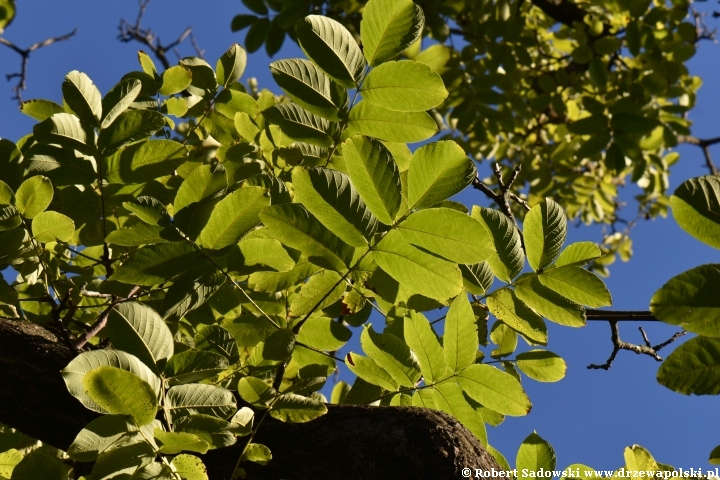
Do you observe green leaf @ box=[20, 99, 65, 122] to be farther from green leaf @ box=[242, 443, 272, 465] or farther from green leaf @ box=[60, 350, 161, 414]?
green leaf @ box=[242, 443, 272, 465]

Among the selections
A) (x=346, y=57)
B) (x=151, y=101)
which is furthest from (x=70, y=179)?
(x=346, y=57)

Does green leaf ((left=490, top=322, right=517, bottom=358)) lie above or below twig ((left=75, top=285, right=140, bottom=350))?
above

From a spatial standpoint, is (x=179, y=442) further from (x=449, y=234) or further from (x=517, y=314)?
(x=517, y=314)

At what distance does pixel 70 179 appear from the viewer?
1.48 metres

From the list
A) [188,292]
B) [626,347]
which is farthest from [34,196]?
[626,347]

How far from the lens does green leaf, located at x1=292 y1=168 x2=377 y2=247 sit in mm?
1117

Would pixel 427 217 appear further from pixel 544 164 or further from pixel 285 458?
pixel 544 164

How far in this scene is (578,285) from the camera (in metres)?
1.31

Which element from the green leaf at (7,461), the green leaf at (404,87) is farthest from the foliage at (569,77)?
the green leaf at (7,461)

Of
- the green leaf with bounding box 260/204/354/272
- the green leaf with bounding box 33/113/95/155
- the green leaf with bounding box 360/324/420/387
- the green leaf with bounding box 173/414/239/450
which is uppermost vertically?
the green leaf with bounding box 33/113/95/155

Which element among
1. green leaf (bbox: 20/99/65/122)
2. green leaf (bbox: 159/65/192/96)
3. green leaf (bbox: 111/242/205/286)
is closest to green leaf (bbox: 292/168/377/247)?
green leaf (bbox: 111/242/205/286)

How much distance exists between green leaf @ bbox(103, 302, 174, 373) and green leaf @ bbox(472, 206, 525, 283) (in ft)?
2.29

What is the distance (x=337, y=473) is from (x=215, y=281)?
453 mm

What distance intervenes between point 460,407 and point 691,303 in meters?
0.55
